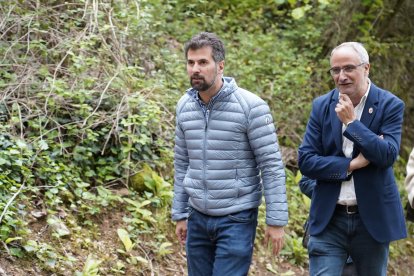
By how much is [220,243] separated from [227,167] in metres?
0.54

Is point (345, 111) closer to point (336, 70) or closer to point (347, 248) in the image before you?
point (336, 70)

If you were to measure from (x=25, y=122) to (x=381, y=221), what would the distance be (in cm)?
426

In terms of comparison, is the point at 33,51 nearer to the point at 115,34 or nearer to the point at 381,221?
the point at 115,34

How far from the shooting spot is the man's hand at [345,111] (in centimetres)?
500

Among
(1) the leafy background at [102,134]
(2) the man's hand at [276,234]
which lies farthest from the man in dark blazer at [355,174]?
(1) the leafy background at [102,134]

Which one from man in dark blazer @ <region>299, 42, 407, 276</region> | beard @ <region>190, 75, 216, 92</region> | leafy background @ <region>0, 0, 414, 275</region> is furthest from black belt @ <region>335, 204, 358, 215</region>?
leafy background @ <region>0, 0, 414, 275</region>

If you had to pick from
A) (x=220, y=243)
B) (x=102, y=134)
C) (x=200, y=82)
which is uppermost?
(x=200, y=82)

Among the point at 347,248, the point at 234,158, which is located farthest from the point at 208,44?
the point at 347,248

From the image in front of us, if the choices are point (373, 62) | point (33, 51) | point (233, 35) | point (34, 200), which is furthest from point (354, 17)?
point (34, 200)

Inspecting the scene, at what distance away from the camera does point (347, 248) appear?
521 cm

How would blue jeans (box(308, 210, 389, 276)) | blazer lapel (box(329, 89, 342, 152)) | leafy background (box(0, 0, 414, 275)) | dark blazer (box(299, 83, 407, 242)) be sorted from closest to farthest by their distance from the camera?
dark blazer (box(299, 83, 407, 242)), blue jeans (box(308, 210, 389, 276)), blazer lapel (box(329, 89, 342, 152)), leafy background (box(0, 0, 414, 275))

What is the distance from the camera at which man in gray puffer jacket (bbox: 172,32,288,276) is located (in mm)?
5246

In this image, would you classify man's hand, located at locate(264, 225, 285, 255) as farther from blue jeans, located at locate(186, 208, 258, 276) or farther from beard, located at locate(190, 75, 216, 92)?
beard, located at locate(190, 75, 216, 92)

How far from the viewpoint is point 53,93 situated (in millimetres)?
8047
